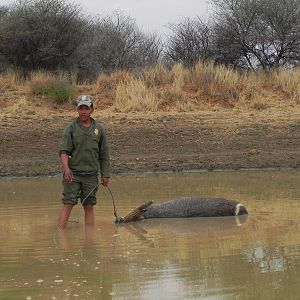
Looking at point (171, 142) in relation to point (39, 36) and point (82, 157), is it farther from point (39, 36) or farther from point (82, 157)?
point (39, 36)

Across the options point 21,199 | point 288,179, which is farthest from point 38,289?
point 288,179

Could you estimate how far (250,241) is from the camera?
8.35 meters

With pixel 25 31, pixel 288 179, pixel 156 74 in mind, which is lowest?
pixel 288 179

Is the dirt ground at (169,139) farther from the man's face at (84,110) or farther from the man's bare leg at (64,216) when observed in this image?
the man's face at (84,110)

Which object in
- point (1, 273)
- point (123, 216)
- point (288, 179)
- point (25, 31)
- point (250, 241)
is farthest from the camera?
point (25, 31)

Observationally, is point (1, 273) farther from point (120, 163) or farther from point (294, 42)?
point (294, 42)

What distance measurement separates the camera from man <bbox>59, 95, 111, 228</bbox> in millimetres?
9195

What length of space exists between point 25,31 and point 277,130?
12.2 metres

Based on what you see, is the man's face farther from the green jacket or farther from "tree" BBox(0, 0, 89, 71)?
"tree" BBox(0, 0, 89, 71)

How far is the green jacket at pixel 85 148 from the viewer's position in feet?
30.3

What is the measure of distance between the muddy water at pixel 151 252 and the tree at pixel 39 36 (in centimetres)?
1530

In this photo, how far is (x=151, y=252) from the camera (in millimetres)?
7906

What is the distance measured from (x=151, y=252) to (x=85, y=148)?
1.98 m

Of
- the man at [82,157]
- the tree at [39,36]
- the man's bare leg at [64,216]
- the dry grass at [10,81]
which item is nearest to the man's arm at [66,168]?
the man at [82,157]
